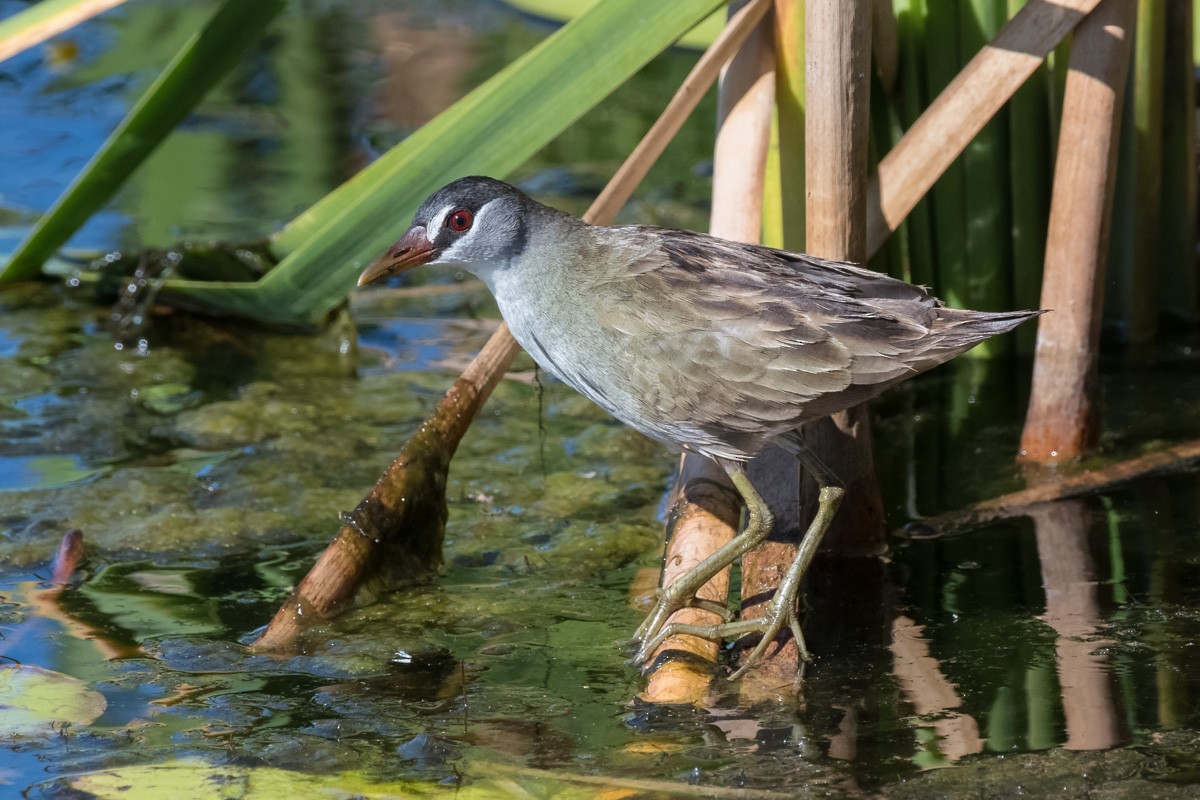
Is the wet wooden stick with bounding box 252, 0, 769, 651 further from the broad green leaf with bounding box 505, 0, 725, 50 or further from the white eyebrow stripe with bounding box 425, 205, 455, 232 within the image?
the broad green leaf with bounding box 505, 0, 725, 50

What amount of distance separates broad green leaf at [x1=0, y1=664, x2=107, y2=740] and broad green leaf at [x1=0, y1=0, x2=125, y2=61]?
1.77 metres

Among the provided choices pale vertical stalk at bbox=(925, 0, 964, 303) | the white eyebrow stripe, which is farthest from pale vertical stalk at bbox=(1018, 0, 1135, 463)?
the white eyebrow stripe

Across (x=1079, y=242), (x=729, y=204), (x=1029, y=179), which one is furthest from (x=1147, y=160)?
(x=729, y=204)

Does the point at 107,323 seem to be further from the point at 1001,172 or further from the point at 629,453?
the point at 1001,172

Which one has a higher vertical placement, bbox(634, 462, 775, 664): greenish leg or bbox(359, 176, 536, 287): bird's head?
bbox(359, 176, 536, 287): bird's head

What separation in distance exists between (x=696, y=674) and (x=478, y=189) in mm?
1155

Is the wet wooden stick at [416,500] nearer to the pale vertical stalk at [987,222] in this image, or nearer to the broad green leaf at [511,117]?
the broad green leaf at [511,117]

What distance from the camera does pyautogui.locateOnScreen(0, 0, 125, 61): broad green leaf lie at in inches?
147

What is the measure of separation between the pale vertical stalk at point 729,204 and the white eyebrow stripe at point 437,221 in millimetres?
742

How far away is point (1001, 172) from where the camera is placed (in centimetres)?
407

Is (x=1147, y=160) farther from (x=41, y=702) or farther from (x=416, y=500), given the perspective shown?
(x=41, y=702)

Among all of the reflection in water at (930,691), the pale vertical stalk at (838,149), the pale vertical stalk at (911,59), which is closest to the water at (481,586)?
the reflection in water at (930,691)

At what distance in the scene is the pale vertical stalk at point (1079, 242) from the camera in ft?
11.3

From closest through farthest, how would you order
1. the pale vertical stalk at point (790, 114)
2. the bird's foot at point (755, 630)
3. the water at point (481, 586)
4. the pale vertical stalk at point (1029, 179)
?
the water at point (481, 586), the bird's foot at point (755, 630), the pale vertical stalk at point (790, 114), the pale vertical stalk at point (1029, 179)
